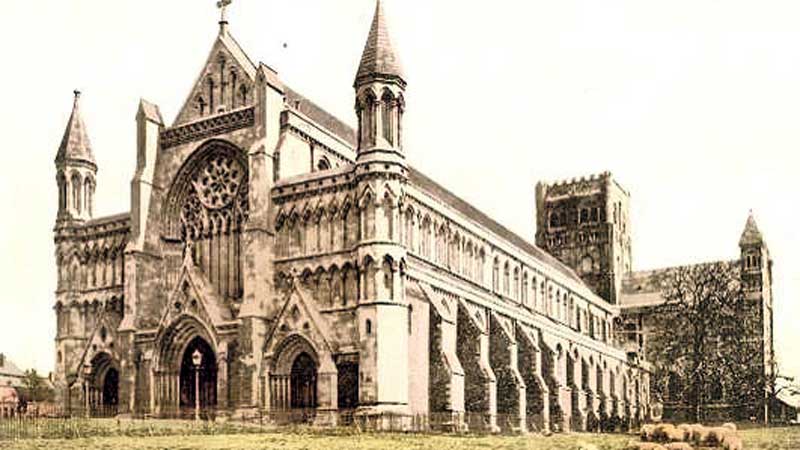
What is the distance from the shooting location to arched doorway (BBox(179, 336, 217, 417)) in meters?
55.5

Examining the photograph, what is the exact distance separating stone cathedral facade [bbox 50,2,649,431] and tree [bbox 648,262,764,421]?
12.8m

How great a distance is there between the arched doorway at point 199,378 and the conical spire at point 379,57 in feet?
52.9

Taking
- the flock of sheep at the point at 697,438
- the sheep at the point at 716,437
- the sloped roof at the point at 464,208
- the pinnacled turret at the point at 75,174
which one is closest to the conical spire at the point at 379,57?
the sloped roof at the point at 464,208

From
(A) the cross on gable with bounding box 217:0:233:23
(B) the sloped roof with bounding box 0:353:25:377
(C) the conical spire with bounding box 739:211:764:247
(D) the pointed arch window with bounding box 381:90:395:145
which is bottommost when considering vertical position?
(B) the sloped roof with bounding box 0:353:25:377

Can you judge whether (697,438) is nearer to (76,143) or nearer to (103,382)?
(103,382)

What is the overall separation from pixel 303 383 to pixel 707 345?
1674 inches

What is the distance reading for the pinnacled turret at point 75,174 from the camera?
6269cm

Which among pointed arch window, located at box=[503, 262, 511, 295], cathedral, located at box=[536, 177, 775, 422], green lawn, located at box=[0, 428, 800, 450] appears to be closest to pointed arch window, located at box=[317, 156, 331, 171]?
green lawn, located at box=[0, 428, 800, 450]

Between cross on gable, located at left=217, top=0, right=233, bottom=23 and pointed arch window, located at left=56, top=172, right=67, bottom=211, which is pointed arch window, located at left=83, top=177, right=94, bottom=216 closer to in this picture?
pointed arch window, located at left=56, top=172, right=67, bottom=211

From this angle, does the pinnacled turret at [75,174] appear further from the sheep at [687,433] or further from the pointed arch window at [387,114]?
the sheep at [687,433]

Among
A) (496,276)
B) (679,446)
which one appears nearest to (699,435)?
(679,446)

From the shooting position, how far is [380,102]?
170 feet

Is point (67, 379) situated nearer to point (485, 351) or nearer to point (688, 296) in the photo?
point (485, 351)

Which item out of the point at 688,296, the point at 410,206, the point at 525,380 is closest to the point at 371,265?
the point at 410,206
